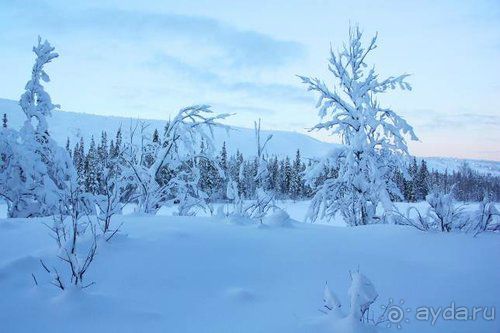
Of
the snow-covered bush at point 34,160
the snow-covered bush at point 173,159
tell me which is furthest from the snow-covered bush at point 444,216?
the snow-covered bush at point 34,160

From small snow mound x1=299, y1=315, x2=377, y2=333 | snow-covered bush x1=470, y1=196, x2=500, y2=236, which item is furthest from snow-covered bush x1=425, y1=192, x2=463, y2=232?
small snow mound x1=299, y1=315, x2=377, y2=333

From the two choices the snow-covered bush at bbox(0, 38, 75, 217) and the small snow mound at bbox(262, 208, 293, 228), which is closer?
the small snow mound at bbox(262, 208, 293, 228)

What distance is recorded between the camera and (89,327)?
250cm

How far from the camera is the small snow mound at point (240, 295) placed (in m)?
2.99

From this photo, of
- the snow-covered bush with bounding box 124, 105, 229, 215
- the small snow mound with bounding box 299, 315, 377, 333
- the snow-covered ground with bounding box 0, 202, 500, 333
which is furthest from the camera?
the snow-covered bush with bounding box 124, 105, 229, 215

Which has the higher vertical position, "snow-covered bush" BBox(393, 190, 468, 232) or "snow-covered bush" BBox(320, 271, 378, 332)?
"snow-covered bush" BBox(393, 190, 468, 232)

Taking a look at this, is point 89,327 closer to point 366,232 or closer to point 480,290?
point 480,290

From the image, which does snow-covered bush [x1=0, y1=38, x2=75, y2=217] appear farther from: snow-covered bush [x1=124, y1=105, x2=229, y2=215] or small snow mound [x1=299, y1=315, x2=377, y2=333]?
small snow mound [x1=299, y1=315, x2=377, y2=333]

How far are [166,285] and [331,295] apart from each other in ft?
4.58

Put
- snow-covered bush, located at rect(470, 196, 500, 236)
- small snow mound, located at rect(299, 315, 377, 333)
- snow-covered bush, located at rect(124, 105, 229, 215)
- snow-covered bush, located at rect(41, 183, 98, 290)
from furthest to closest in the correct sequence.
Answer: snow-covered bush, located at rect(124, 105, 229, 215) → snow-covered bush, located at rect(470, 196, 500, 236) → snow-covered bush, located at rect(41, 183, 98, 290) → small snow mound, located at rect(299, 315, 377, 333)

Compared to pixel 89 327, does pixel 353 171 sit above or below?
above

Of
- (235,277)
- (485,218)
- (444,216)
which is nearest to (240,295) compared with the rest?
(235,277)

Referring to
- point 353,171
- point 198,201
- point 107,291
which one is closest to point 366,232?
point 107,291

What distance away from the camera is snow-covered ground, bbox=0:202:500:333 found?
2646 millimetres
